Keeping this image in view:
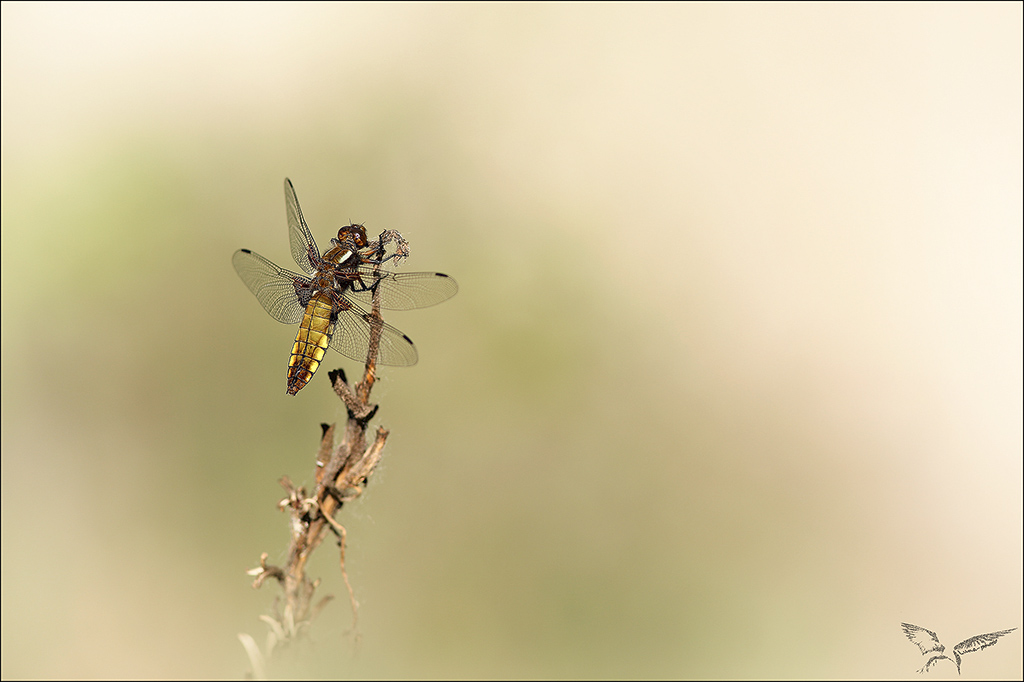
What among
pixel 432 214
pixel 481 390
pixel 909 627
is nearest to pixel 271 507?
pixel 481 390

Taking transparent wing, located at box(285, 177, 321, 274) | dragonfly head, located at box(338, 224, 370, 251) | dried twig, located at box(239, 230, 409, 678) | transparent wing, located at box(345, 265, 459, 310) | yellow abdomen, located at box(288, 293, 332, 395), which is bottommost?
dried twig, located at box(239, 230, 409, 678)

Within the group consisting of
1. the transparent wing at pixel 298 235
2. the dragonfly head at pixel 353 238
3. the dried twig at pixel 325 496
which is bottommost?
the dried twig at pixel 325 496

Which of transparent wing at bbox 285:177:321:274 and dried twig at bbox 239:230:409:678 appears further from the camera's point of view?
transparent wing at bbox 285:177:321:274

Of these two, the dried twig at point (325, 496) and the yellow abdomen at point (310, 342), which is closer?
the dried twig at point (325, 496)

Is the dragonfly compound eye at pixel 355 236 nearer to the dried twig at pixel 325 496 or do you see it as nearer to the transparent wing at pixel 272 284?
the transparent wing at pixel 272 284

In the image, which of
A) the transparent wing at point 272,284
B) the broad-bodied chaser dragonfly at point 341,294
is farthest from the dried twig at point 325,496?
the transparent wing at point 272,284

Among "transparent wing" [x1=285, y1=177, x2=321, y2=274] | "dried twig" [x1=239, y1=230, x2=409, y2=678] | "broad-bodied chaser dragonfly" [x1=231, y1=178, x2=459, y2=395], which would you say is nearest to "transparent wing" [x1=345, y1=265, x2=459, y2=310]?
"broad-bodied chaser dragonfly" [x1=231, y1=178, x2=459, y2=395]

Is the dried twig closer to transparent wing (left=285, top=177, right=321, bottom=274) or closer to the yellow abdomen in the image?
the yellow abdomen

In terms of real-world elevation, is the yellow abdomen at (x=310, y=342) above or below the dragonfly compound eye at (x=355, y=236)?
below
